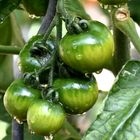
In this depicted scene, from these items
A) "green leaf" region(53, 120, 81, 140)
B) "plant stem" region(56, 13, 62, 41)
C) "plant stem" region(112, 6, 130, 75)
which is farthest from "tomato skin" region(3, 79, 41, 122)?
"green leaf" region(53, 120, 81, 140)

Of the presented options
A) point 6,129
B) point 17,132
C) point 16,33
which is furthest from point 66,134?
point 17,132

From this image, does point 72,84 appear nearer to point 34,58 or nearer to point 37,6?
point 34,58

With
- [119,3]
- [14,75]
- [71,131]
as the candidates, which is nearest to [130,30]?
[119,3]

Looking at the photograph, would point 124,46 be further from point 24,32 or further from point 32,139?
point 24,32

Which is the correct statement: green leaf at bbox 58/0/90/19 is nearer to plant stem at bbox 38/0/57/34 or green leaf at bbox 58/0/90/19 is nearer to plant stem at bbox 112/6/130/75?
plant stem at bbox 38/0/57/34

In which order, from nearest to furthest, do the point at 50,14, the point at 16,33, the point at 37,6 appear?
the point at 50,14
the point at 37,6
the point at 16,33

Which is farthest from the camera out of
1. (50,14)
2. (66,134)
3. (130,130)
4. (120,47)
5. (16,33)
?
(16,33)
